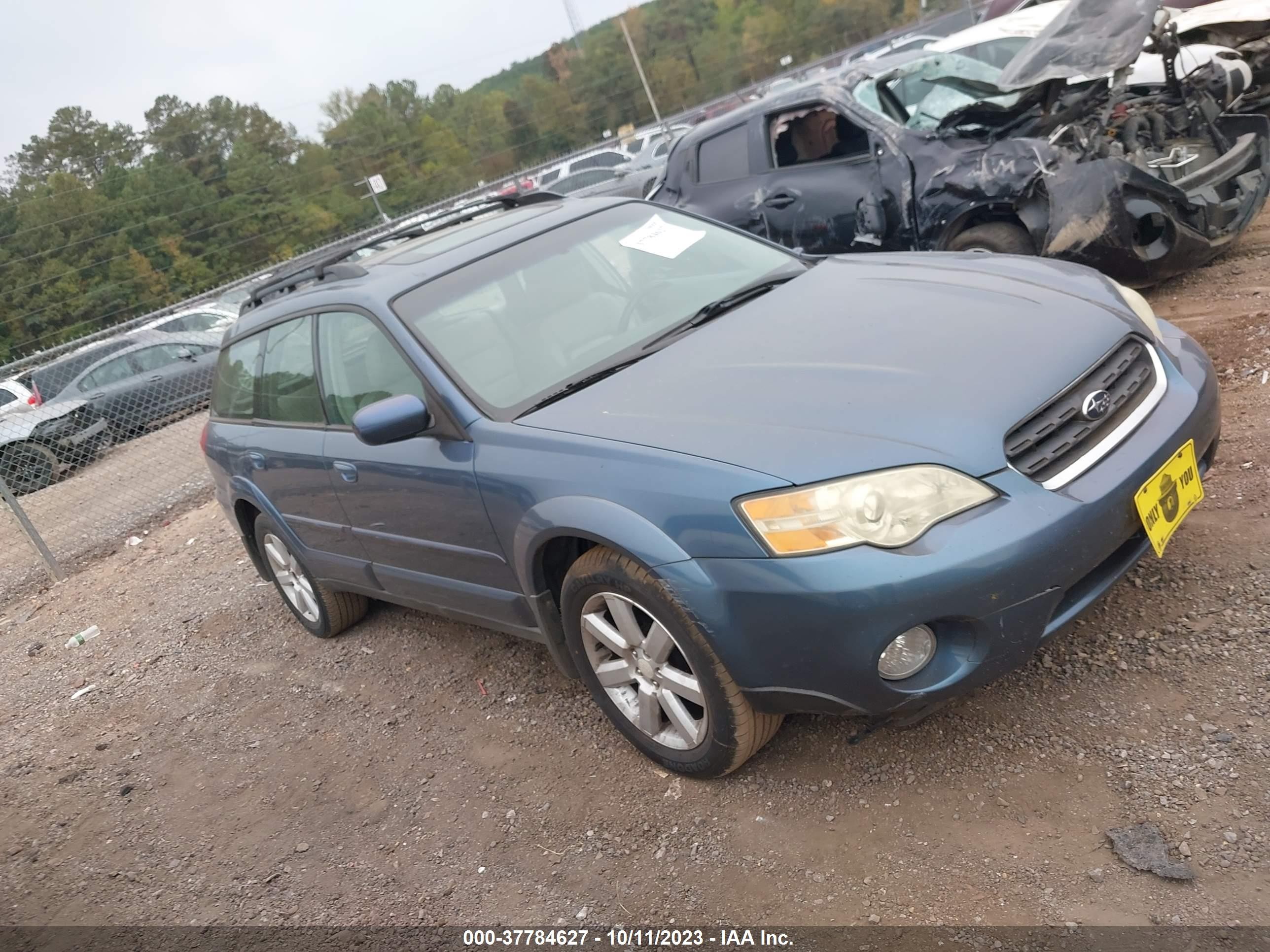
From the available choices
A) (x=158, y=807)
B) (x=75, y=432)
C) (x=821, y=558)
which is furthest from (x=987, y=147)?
(x=75, y=432)

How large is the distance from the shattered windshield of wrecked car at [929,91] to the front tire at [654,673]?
4.50 metres

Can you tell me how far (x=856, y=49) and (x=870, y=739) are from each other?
36277mm

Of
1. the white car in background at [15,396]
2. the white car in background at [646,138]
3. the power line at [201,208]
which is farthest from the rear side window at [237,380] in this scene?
the power line at [201,208]

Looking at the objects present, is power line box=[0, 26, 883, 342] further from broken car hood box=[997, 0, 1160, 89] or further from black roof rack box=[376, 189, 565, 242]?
broken car hood box=[997, 0, 1160, 89]

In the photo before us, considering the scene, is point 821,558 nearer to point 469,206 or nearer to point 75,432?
point 469,206

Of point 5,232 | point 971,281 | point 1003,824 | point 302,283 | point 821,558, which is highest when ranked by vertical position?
point 5,232

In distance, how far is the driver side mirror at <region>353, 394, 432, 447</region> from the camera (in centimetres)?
302

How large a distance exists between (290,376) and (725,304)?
1956 millimetres

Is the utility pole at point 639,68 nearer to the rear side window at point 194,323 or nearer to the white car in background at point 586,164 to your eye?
the white car in background at point 586,164

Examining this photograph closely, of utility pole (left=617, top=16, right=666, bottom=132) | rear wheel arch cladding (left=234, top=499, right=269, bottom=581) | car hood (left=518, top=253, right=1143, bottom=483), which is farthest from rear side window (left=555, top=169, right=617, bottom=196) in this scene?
Answer: utility pole (left=617, top=16, right=666, bottom=132)

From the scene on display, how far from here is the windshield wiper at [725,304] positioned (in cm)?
329

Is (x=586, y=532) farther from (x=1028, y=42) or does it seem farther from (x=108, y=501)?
(x=108, y=501)

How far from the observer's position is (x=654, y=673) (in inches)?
111

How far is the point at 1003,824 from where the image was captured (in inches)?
97.2
